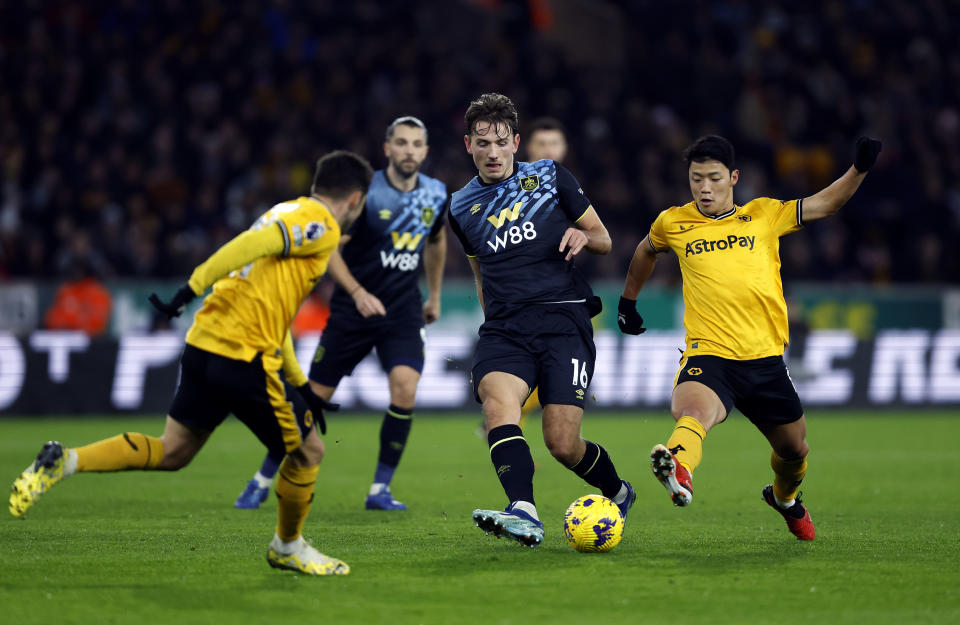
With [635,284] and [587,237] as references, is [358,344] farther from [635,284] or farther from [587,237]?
[587,237]

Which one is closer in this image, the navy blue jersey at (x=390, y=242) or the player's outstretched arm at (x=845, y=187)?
the player's outstretched arm at (x=845, y=187)

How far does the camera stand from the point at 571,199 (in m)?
6.79

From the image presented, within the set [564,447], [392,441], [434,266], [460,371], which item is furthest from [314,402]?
[460,371]

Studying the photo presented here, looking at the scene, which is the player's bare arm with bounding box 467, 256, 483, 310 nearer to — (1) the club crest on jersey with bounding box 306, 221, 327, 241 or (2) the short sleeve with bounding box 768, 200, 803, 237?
(1) the club crest on jersey with bounding box 306, 221, 327, 241

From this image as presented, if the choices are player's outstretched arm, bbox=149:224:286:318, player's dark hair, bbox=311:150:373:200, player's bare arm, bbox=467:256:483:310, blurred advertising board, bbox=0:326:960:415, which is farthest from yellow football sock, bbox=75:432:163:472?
blurred advertising board, bbox=0:326:960:415

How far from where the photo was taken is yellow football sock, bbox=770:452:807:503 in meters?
6.79

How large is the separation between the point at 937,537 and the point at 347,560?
132 inches

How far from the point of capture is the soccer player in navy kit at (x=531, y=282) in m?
6.50

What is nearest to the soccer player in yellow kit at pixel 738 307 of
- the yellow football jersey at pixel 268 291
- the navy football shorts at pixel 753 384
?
the navy football shorts at pixel 753 384

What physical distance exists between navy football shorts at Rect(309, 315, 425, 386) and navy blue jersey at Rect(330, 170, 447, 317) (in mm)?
102

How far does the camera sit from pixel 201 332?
5605 millimetres

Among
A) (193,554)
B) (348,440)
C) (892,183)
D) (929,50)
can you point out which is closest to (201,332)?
(193,554)

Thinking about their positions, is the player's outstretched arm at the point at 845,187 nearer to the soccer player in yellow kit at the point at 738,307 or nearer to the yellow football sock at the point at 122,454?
the soccer player in yellow kit at the point at 738,307

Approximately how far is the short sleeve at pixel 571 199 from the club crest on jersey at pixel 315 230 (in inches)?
67.0
